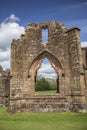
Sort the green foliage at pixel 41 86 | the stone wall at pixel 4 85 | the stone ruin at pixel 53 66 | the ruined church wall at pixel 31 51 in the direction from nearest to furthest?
the stone ruin at pixel 53 66 < the ruined church wall at pixel 31 51 < the stone wall at pixel 4 85 < the green foliage at pixel 41 86

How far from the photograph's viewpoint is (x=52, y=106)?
16.5 meters

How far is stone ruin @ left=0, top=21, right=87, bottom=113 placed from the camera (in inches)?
640

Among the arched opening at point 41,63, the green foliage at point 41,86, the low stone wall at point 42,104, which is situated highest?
the arched opening at point 41,63

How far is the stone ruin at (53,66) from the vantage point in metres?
16.3

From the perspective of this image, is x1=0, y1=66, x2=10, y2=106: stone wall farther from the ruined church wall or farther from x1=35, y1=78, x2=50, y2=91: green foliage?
x1=35, y1=78, x2=50, y2=91: green foliage

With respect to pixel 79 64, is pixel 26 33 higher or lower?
higher

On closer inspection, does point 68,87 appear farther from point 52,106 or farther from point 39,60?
point 39,60

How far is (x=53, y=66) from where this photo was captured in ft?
56.7

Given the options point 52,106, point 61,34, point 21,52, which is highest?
point 61,34

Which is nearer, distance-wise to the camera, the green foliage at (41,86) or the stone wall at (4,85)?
the stone wall at (4,85)

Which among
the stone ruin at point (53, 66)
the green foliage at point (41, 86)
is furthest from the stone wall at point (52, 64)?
the green foliage at point (41, 86)

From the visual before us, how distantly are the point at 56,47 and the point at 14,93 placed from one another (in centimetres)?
511

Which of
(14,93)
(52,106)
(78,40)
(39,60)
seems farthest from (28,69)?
(78,40)

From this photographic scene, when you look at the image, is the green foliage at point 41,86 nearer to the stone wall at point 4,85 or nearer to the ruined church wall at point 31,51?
the stone wall at point 4,85
